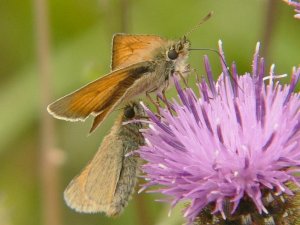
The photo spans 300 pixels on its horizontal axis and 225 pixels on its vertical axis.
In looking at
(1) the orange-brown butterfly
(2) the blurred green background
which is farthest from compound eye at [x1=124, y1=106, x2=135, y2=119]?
(2) the blurred green background

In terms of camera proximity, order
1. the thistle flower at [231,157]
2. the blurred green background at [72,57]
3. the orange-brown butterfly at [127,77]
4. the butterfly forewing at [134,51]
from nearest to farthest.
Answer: the thistle flower at [231,157] → the orange-brown butterfly at [127,77] → the butterfly forewing at [134,51] → the blurred green background at [72,57]

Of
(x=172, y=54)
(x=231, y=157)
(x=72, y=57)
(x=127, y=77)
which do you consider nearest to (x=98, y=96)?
(x=127, y=77)

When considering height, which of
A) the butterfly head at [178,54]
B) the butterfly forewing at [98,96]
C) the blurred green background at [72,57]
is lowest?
the blurred green background at [72,57]

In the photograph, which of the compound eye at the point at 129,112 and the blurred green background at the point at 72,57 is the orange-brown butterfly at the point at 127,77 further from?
the blurred green background at the point at 72,57

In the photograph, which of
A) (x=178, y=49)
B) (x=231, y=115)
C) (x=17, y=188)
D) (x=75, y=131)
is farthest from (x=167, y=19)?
(x=231, y=115)

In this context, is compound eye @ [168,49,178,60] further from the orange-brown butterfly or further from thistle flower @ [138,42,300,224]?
thistle flower @ [138,42,300,224]

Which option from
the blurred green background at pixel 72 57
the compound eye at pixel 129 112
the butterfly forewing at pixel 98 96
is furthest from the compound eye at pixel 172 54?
the blurred green background at pixel 72 57
